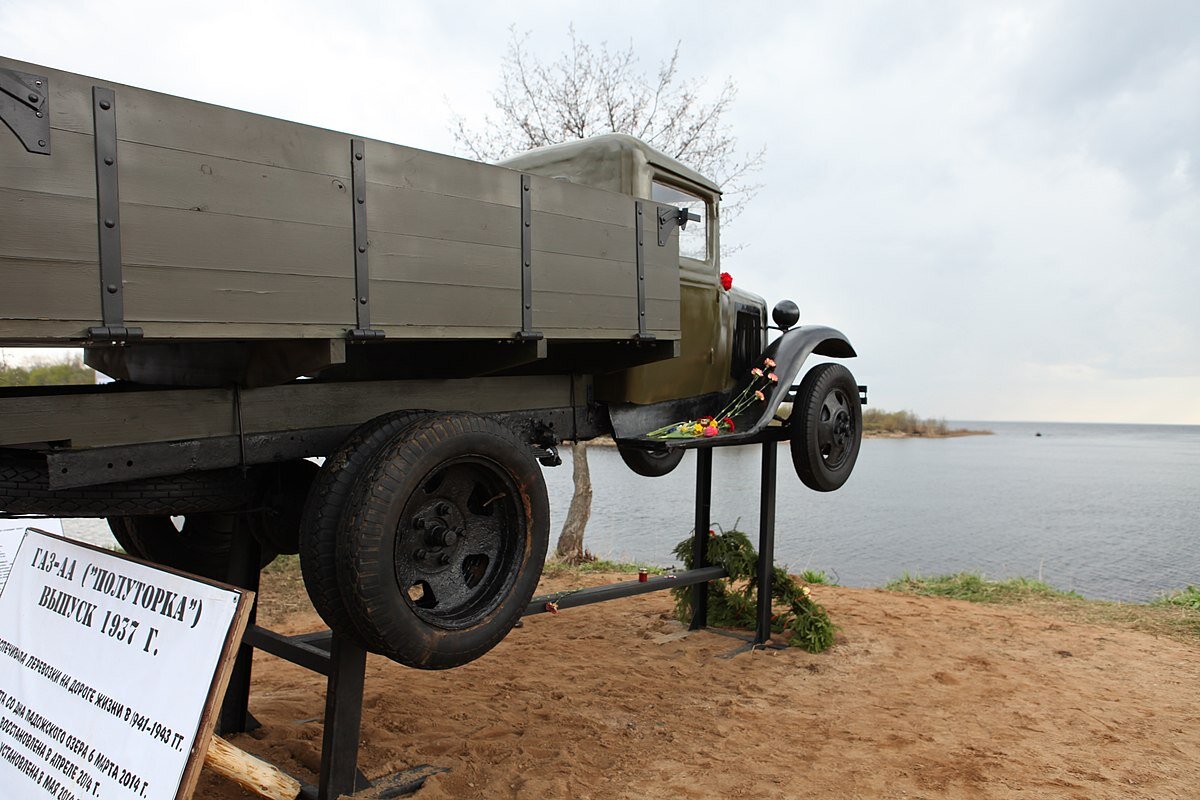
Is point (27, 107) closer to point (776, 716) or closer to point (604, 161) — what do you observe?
point (604, 161)

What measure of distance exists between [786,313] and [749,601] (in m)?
2.27

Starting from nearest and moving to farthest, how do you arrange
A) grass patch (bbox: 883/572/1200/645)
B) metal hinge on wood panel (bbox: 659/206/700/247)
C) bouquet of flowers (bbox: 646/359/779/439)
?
metal hinge on wood panel (bbox: 659/206/700/247) → bouquet of flowers (bbox: 646/359/779/439) → grass patch (bbox: 883/572/1200/645)

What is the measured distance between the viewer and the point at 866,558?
35.5 feet

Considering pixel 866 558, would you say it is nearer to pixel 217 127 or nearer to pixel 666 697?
pixel 666 697

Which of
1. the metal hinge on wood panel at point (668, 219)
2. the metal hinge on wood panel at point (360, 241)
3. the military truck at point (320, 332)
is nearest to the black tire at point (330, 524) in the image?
the military truck at point (320, 332)

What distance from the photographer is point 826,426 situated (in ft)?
17.4

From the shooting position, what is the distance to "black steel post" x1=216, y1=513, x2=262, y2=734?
12.7 ft

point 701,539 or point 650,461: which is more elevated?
point 650,461

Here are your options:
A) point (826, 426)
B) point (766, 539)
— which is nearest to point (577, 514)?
point (766, 539)

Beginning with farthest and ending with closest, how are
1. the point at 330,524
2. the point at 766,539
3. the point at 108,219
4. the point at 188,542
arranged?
the point at 766,539 < the point at 188,542 < the point at 330,524 < the point at 108,219

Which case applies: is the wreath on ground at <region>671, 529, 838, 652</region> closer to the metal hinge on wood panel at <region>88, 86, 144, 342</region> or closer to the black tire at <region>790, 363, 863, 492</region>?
the black tire at <region>790, 363, 863, 492</region>

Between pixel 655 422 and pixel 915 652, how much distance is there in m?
2.76

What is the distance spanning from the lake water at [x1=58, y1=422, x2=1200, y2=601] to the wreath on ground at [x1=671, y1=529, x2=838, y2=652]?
1506 millimetres

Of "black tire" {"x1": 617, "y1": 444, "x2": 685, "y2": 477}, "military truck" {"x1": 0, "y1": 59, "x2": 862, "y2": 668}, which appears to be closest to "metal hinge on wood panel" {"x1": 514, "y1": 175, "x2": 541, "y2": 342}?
"military truck" {"x1": 0, "y1": 59, "x2": 862, "y2": 668}
